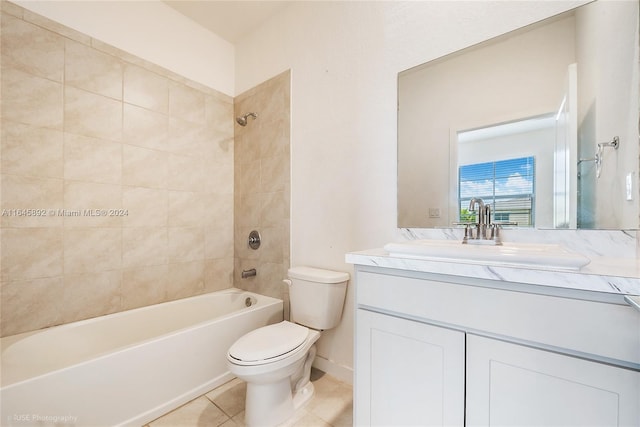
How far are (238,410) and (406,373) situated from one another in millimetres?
1024

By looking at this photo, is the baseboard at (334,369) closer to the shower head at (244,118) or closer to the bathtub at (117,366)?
the bathtub at (117,366)

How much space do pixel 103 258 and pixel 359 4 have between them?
2251 millimetres

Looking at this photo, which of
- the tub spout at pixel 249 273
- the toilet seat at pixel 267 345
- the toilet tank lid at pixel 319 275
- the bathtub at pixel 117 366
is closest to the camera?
the bathtub at pixel 117 366

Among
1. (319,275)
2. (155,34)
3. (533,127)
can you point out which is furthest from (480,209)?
(155,34)

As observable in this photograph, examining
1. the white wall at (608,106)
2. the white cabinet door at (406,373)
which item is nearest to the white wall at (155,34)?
the white cabinet door at (406,373)

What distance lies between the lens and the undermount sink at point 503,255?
737 millimetres

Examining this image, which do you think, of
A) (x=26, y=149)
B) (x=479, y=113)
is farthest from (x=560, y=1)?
(x=26, y=149)

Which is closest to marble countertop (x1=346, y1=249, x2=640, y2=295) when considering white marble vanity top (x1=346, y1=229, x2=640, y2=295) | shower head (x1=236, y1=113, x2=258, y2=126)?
white marble vanity top (x1=346, y1=229, x2=640, y2=295)

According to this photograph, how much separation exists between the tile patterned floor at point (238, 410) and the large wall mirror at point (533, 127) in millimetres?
1069

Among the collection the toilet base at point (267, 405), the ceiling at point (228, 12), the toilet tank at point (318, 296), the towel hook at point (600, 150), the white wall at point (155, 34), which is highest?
the ceiling at point (228, 12)

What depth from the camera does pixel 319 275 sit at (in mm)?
1644

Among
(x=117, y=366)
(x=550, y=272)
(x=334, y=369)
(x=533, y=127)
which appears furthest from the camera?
(x=334, y=369)

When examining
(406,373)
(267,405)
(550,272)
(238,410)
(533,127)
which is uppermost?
(533,127)

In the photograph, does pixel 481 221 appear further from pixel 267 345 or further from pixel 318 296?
pixel 267 345
